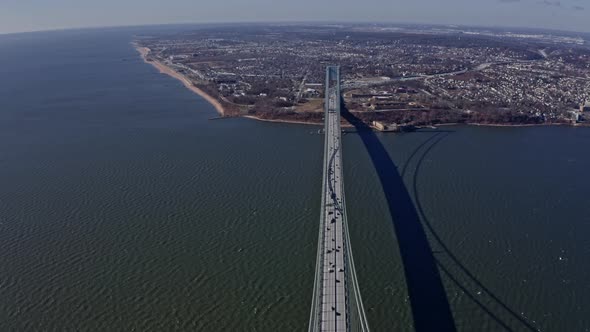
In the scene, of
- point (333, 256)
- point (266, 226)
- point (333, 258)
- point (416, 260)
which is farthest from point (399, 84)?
point (333, 258)

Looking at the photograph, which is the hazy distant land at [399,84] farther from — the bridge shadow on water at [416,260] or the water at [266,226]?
the bridge shadow on water at [416,260]

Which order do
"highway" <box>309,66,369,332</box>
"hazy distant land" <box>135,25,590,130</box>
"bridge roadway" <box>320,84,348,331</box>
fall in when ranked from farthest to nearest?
"hazy distant land" <box>135,25,590,130</box>
"bridge roadway" <box>320,84,348,331</box>
"highway" <box>309,66,369,332</box>

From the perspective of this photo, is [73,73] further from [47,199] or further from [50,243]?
[50,243]

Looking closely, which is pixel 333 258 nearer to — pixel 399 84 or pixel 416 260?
pixel 416 260

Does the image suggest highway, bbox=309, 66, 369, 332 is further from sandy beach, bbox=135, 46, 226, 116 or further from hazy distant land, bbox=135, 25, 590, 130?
sandy beach, bbox=135, 46, 226, 116

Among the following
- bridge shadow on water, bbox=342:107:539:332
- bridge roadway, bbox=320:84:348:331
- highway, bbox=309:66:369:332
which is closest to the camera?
highway, bbox=309:66:369:332

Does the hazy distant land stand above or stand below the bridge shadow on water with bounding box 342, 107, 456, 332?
above

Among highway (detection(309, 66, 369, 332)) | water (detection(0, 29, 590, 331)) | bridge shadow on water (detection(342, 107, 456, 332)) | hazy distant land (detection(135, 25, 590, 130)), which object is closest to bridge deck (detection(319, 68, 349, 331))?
highway (detection(309, 66, 369, 332))

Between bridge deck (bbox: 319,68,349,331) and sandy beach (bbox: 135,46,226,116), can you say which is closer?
bridge deck (bbox: 319,68,349,331)
